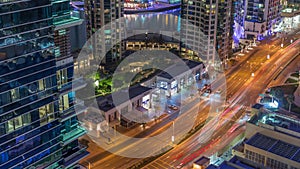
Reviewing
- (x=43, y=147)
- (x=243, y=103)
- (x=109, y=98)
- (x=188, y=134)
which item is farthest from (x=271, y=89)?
(x=43, y=147)

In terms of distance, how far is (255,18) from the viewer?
115 m

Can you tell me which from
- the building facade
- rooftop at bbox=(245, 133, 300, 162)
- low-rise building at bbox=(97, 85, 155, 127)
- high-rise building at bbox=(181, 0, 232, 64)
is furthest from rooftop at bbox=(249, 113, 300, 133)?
high-rise building at bbox=(181, 0, 232, 64)

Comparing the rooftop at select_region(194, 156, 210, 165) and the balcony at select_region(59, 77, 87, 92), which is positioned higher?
the balcony at select_region(59, 77, 87, 92)

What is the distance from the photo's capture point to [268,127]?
182 ft

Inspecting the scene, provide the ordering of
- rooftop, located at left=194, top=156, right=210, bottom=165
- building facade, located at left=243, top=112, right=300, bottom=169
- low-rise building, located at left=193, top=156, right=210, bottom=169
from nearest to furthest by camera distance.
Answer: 1. building facade, located at left=243, top=112, right=300, bottom=169
2. low-rise building, located at left=193, top=156, right=210, bottom=169
3. rooftop, located at left=194, top=156, right=210, bottom=165

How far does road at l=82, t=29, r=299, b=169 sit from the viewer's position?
2288 inches

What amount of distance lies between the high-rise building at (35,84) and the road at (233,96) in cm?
1868

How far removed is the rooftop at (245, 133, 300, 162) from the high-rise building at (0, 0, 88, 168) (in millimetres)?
24469

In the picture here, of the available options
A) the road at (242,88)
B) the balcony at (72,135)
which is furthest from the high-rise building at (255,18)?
the balcony at (72,135)

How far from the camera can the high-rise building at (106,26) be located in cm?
8693

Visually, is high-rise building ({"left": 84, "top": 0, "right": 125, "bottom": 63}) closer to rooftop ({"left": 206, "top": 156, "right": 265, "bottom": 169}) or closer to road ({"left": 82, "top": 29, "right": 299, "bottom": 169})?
road ({"left": 82, "top": 29, "right": 299, "bottom": 169})

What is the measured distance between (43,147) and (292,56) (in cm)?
7808

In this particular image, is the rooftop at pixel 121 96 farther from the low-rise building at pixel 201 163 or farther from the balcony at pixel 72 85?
the balcony at pixel 72 85

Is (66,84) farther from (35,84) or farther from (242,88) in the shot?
(242,88)
